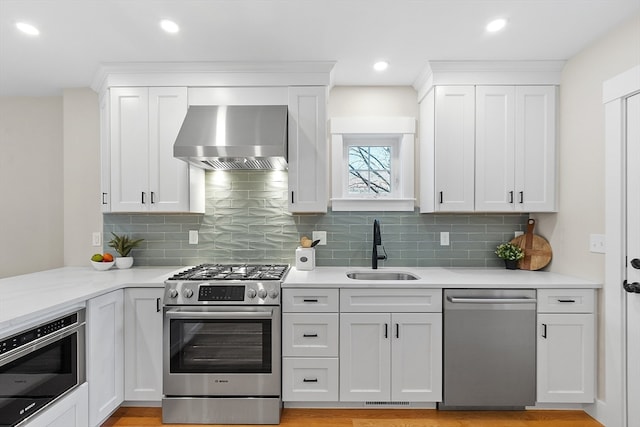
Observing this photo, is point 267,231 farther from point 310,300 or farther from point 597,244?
point 597,244

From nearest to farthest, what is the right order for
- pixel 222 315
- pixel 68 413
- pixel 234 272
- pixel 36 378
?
pixel 36 378 < pixel 68 413 < pixel 222 315 < pixel 234 272

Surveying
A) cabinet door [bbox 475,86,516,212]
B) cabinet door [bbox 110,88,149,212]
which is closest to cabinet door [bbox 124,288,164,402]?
cabinet door [bbox 110,88,149,212]

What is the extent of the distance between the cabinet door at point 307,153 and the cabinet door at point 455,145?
905mm

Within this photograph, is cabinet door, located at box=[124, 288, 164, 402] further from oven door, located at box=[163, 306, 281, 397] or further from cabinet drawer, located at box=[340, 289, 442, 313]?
cabinet drawer, located at box=[340, 289, 442, 313]

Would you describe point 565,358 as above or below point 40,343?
below

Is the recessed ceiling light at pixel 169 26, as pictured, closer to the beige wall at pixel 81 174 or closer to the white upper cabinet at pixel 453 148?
the beige wall at pixel 81 174

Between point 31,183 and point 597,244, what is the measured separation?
4703mm

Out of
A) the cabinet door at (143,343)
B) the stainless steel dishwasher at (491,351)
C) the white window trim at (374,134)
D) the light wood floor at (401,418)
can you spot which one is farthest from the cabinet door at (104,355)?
the stainless steel dishwasher at (491,351)

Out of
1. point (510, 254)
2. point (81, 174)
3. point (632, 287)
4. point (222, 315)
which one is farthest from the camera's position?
point (81, 174)

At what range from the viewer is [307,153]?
273 centimetres

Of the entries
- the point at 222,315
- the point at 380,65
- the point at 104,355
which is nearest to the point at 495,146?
the point at 380,65

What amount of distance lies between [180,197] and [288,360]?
151cm

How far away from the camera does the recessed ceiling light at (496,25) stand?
211 centimetres

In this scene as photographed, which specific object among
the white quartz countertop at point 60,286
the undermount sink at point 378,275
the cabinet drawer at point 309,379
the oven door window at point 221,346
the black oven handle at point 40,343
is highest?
the white quartz countertop at point 60,286
